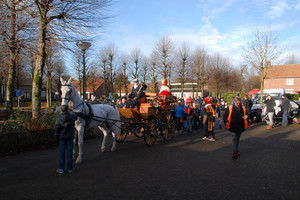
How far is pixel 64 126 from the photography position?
5.34 m

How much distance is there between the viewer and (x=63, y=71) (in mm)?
39938

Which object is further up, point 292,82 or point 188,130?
point 292,82

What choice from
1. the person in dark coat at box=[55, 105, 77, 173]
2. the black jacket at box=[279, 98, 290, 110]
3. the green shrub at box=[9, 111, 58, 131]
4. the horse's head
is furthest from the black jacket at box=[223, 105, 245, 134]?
the black jacket at box=[279, 98, 290, 110]

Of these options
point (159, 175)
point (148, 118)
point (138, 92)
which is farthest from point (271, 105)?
point (159, 175)

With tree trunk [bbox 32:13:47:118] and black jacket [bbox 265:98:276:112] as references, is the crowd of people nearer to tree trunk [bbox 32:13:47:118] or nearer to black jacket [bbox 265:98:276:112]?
black jacket [bbox 265:98:276:112]

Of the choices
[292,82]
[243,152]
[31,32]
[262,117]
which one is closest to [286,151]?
[243,152]

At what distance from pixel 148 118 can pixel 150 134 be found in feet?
2.17

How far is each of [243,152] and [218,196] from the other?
4.00 m

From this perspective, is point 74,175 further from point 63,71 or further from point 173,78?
point 63,71

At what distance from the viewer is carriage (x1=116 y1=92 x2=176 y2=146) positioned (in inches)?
322

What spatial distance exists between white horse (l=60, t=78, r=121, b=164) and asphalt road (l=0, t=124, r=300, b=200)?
86 centimetres

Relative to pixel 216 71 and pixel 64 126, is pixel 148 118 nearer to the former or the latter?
pixel 64 126

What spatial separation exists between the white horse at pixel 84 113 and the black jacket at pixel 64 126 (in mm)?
371

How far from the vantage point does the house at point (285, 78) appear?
44750mm
